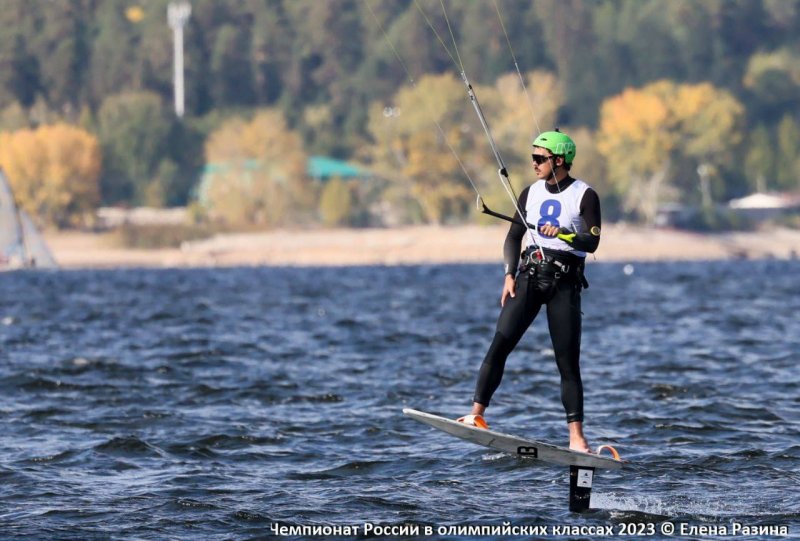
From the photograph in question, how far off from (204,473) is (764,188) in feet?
555

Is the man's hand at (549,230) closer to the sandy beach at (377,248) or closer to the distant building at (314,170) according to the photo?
the sandy beach at (377,248)

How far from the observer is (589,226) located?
523 inches

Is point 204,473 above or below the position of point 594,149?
below

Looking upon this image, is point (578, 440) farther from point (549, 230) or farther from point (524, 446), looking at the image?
point (549, 230)

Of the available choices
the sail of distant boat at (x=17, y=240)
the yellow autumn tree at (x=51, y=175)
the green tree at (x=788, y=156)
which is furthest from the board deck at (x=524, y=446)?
the green tree at (x=788, y=156)

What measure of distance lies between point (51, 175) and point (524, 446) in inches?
5940

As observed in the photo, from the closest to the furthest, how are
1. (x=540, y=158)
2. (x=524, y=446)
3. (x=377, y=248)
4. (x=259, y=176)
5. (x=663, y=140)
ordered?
(x=524, y=446), (x=540, y=158), (x=377, y=248), (x=259, y=176), (x=663, y=140)

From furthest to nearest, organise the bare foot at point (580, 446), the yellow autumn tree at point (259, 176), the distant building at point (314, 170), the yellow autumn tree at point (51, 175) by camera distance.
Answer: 1. the distant building at point (314, 170)
2. the yellow autumn tree at point (51, 175)
3. the yellow autumn tree at point (259, 176)
4. the bare foot at point (580, 446)

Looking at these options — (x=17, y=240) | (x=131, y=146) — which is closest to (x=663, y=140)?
(x=131, y=146)

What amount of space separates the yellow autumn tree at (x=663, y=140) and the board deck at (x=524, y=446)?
5823 inches

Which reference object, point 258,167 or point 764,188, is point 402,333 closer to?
point 258,167

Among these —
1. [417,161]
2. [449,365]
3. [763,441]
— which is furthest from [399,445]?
[417,161]

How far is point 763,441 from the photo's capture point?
16.8m

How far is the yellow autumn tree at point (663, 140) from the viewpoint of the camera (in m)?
163
